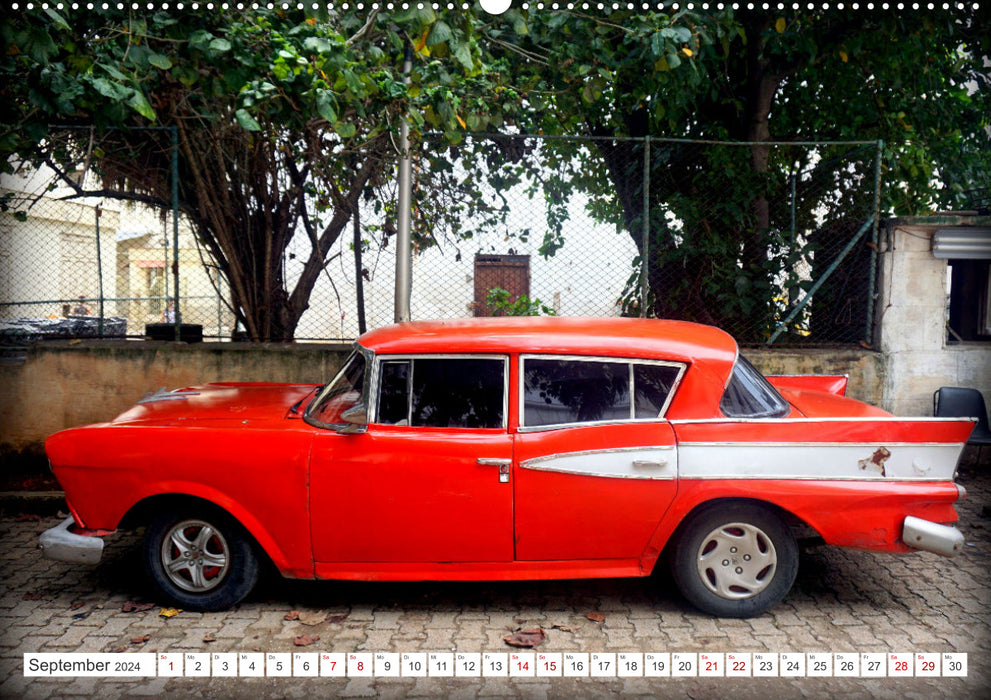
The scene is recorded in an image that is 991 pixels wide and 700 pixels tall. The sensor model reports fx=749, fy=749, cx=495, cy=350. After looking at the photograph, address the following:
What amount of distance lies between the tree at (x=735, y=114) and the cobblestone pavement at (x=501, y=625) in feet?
11.0

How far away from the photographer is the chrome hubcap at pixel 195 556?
415 cm

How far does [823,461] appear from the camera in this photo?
4.02m

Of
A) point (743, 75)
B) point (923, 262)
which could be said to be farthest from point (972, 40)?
point (923, 262)

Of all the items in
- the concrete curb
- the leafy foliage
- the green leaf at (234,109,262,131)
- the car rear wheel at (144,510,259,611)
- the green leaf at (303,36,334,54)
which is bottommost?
the concrete curb

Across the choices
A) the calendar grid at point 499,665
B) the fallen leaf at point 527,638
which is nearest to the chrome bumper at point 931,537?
the calendar grid at point 499,665

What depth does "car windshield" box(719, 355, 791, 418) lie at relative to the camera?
162 inches

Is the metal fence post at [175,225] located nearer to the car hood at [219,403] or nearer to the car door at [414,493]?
the car hood at [219,403]

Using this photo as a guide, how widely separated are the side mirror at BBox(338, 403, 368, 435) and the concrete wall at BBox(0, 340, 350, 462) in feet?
9.78

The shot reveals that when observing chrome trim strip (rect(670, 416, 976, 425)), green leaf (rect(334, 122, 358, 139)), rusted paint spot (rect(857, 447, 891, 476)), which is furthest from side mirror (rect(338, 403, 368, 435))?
rusted paint spot (rect(857, 447, 891, 476))

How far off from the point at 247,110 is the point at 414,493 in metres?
3.08

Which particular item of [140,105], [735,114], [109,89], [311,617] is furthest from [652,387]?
[735,114]

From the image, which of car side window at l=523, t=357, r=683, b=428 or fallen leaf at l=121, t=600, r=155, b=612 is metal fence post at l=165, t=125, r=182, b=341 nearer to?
fallen leaf at l=121, t=600, r=155, b=612

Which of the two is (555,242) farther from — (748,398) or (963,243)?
(963,243)

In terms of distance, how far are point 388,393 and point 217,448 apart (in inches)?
38.2
